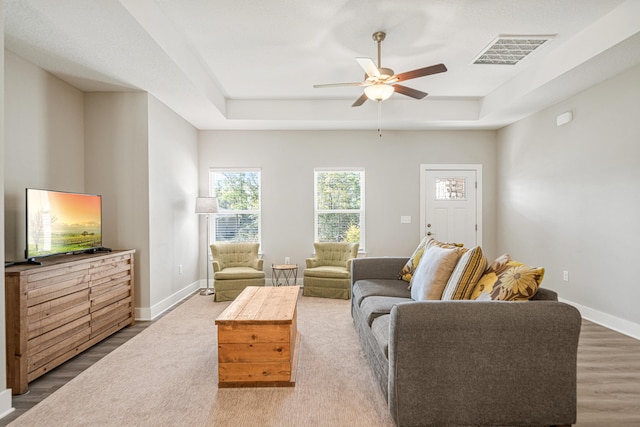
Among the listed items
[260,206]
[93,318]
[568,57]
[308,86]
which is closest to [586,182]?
[568,57]

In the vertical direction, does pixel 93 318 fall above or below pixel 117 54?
below

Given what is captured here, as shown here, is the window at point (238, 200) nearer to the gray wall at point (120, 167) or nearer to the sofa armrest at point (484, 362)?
the gray wall at point (120, 167)

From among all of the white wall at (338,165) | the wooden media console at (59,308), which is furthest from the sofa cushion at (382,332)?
the white wall at (338,165)

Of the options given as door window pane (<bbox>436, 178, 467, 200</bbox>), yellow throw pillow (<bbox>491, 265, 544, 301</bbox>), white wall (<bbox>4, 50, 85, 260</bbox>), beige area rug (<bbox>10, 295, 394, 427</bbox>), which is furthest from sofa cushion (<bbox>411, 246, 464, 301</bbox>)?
door window pane (<bbox>436, 178, 467, 200</bbox>)

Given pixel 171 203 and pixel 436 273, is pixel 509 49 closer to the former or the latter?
pixel 436 273

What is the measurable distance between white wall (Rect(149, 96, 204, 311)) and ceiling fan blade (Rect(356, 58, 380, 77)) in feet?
8.61

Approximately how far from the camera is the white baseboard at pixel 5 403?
7.23 ft

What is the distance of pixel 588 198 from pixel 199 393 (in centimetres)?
446

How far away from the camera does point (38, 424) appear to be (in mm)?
2115

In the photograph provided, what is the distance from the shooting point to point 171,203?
4965 millimetres

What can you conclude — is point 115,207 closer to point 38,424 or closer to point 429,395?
point 38,424

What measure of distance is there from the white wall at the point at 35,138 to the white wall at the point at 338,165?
2.23m

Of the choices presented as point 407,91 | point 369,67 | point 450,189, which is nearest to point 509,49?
point 407,91

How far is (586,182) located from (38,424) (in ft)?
17.6
